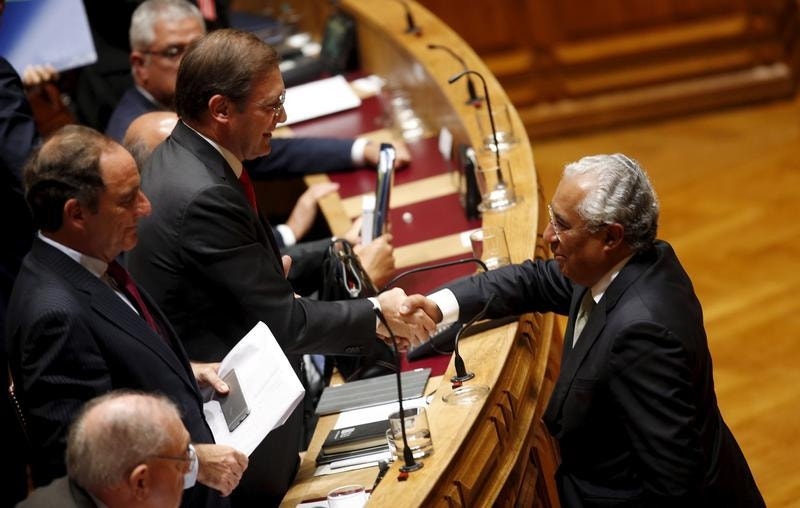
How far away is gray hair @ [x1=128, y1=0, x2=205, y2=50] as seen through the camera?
4.00 meters

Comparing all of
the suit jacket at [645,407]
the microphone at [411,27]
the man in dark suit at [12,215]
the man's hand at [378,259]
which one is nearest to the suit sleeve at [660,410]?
the suit jacket at [645,407]

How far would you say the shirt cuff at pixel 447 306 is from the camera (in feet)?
9.43

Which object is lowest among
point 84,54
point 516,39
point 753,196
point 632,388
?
point 753,196

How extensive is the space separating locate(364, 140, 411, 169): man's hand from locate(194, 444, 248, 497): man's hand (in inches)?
81.6

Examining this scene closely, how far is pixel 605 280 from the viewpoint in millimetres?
2369

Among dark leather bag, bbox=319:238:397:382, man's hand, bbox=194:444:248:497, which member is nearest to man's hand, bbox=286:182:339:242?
dark leather bag, bbox=319:238:397:382

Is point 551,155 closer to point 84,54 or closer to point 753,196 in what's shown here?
point 753,196

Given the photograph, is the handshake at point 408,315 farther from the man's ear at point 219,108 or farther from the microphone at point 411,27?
the microphone at point 411,27

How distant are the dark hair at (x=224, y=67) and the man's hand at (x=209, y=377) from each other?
57 cm

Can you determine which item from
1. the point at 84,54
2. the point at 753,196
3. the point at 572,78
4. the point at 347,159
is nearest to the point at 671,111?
the point at 572,78

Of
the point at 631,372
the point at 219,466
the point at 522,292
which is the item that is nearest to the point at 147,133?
the point at 522,292

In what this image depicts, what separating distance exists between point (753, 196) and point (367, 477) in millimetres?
3688

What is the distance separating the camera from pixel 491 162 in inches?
145

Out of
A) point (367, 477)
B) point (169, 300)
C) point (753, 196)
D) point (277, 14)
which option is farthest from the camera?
point (277, 14)
